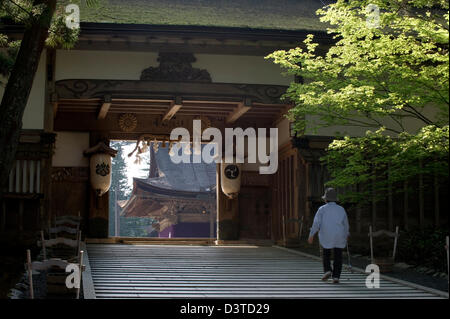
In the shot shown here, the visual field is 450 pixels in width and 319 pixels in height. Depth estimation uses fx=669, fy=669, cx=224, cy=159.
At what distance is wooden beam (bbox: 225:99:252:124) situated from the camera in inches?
610

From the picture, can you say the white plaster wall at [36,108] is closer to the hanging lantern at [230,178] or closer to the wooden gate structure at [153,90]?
the wooden gate structure at [153,90]

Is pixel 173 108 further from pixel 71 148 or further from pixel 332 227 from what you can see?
pixel 332 227

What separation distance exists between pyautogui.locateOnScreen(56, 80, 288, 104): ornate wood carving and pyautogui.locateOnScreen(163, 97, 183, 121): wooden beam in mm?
129

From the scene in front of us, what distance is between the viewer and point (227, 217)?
19.4 m

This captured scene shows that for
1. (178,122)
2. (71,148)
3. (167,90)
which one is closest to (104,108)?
(167,90)

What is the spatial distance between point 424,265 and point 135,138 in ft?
31.9

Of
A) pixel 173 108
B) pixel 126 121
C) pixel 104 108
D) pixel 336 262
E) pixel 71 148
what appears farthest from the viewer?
pixel 126 121

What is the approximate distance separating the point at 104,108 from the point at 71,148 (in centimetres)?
259

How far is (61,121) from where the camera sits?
18.5m

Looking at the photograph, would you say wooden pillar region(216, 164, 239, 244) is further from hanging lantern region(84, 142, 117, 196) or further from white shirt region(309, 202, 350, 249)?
white shirt region(309, 202, 350, 249)

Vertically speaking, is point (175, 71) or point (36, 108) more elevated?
point (175, 71)

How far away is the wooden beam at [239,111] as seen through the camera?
15.5 meters
